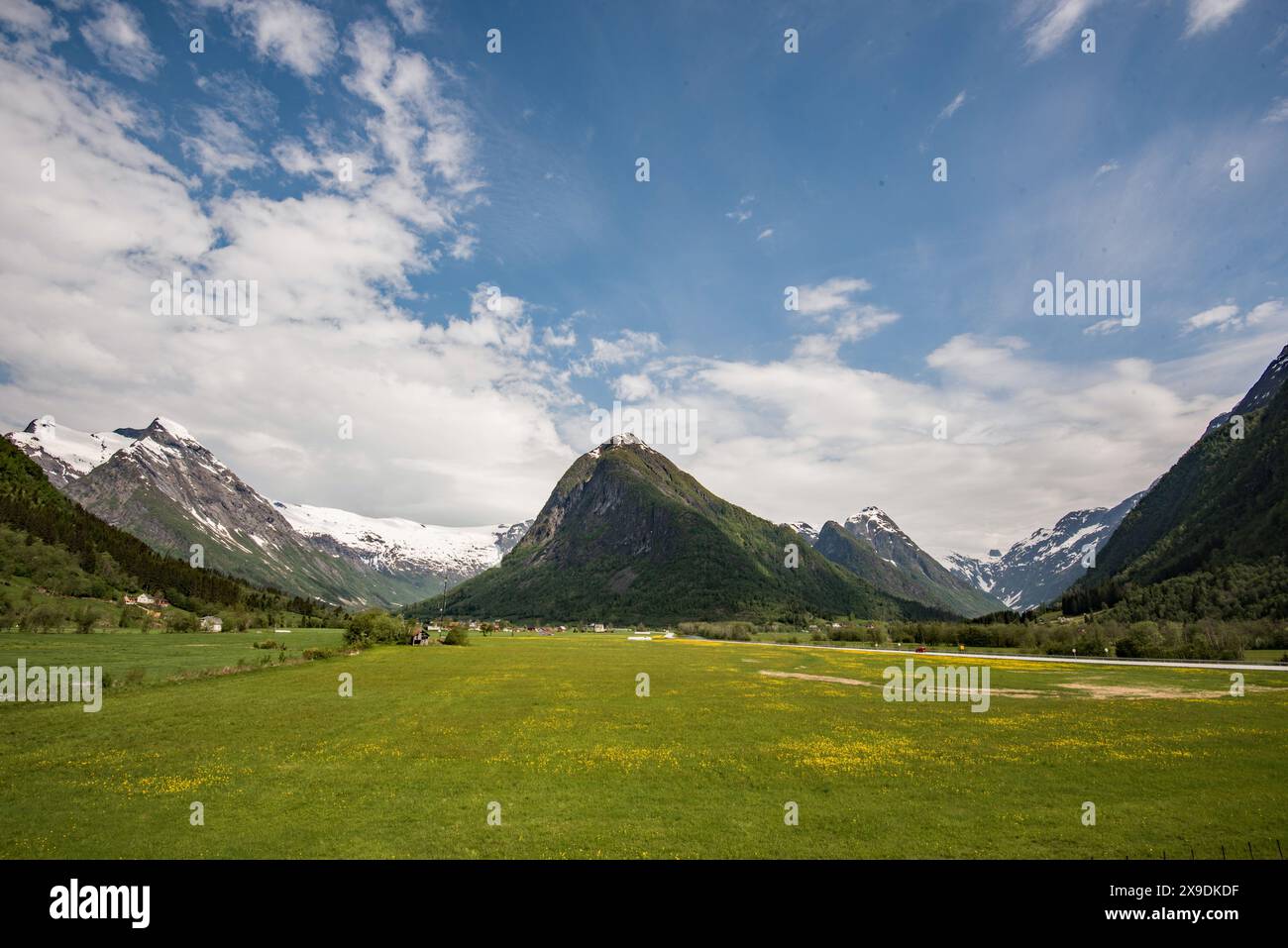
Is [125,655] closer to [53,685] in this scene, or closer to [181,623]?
[53,685]

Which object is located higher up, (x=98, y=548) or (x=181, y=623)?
(x=98, y=548)

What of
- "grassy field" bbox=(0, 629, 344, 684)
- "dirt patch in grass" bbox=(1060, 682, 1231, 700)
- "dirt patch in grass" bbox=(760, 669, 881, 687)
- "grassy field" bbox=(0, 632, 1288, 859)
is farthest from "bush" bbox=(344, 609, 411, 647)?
"dirt patch in grass" bbox=(1060, 682, 1231, 700)

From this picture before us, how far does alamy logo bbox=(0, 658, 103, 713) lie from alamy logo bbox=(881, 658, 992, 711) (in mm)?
56638

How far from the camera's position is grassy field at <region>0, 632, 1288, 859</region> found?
667 inches

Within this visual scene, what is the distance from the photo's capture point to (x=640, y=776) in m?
23.7
